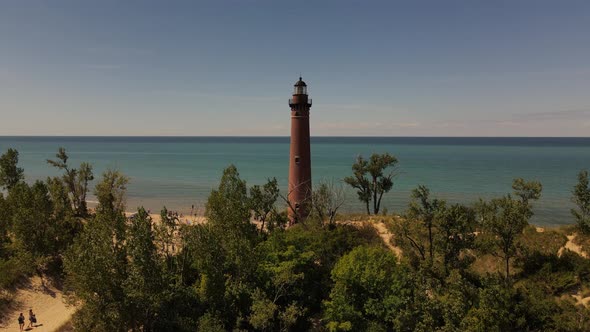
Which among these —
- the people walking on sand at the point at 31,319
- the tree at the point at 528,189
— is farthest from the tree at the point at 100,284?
the tree at the point at 528,189

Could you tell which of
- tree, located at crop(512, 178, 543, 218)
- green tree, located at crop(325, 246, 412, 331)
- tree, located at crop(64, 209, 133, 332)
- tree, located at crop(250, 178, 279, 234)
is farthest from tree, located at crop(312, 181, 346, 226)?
tree, located at crop(64, 209, 133, 332)

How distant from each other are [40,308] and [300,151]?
89.7 feet

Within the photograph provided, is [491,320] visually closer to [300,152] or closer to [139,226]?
[139,226]

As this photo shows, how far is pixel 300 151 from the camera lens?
3741 cm

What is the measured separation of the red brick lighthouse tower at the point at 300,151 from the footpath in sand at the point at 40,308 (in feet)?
74.2

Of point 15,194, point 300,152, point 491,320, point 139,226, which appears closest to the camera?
point 491,320

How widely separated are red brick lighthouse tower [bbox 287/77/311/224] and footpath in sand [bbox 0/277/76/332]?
22612 mm

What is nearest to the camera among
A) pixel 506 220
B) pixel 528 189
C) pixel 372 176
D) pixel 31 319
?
pixel 506 220

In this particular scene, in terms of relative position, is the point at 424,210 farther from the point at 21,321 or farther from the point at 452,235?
the point at 21,321

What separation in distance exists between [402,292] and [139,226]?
17264 mm

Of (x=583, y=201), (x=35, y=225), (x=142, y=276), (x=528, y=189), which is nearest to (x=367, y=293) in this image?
(x=142, y=276)

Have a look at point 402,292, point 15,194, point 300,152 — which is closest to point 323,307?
point 402,292

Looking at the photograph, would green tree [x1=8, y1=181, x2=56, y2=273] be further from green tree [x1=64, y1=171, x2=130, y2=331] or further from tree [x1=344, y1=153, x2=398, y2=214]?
tree [x1=344, y1=153, x2=398, y2=214]

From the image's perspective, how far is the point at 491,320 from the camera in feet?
62.4
